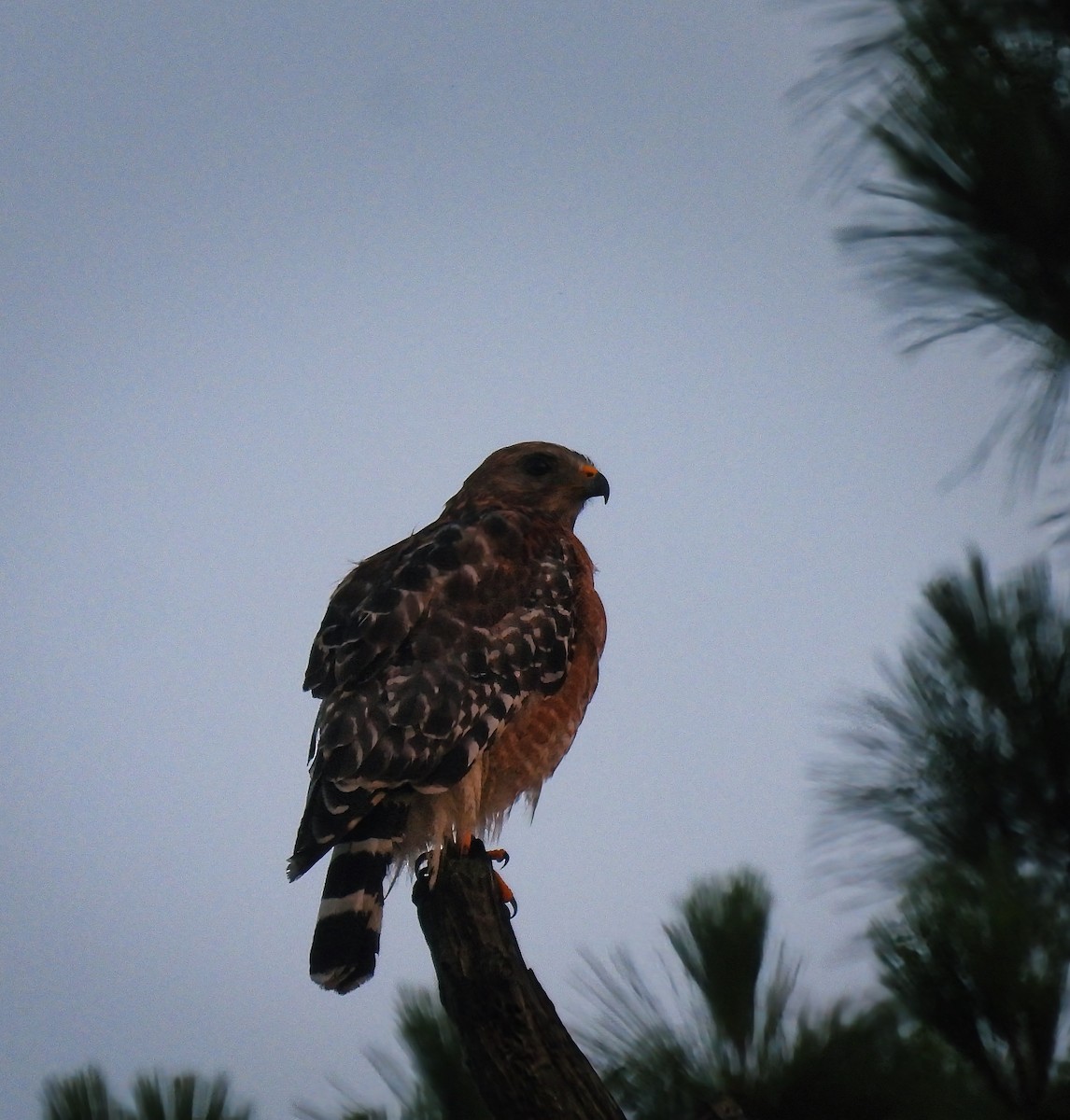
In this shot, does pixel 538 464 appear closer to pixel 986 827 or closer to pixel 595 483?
pixel 595 483

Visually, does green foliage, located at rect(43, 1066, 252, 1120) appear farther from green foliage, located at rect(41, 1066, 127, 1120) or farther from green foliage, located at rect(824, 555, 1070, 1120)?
green foliage, located at rect(824, 555, 1070, 1120)

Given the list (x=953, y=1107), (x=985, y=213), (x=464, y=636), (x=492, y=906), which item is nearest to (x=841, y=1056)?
(x=953, y=1107)

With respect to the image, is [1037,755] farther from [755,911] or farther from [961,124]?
[961,124]

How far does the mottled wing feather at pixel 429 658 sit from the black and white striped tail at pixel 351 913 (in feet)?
0.20

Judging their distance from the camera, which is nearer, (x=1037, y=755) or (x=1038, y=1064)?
(x=1038, y=1064)

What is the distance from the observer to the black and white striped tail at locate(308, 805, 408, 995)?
3.42 metres

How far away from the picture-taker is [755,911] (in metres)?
3.61

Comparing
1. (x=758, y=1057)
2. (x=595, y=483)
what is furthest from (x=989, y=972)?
(x=595, y=483)

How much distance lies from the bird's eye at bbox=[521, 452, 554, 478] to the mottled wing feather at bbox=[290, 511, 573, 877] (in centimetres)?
41

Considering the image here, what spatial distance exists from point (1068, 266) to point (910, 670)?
3.80 feet

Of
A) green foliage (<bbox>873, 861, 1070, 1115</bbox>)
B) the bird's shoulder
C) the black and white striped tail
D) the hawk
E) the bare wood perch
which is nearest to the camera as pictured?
the bare wood perch

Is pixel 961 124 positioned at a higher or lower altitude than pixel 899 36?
lower

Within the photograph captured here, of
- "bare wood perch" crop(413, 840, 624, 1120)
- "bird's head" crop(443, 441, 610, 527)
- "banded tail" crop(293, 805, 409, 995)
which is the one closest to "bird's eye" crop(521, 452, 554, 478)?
"bird's head" crop(443, 441, 610, 527)

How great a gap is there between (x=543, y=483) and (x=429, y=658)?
121cm
